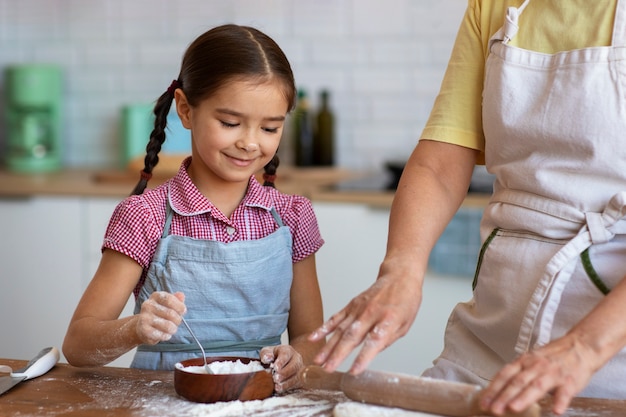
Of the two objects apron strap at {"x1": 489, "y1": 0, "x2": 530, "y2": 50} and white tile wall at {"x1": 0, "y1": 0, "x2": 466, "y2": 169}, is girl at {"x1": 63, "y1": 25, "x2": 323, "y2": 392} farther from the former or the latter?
white tile wall at {"x1": 0, "y1": 0, "x2": 466, "y2": 169}

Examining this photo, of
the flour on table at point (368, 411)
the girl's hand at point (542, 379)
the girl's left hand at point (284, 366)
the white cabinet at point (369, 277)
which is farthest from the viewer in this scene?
the white cabinet at point (369, 277)

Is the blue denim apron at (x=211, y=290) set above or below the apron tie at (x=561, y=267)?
below

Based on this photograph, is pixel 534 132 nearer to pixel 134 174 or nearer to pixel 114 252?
pixel 114 252

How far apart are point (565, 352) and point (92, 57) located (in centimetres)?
297

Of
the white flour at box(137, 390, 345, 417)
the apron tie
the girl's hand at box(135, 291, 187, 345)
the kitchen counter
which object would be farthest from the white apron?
the kitchen counter

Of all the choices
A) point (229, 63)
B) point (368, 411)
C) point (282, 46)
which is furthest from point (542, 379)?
point (282, 46)

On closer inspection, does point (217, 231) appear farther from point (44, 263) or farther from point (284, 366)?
point (44, 263)

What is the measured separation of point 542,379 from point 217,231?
2.28 feet

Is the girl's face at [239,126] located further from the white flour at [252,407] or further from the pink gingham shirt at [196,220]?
the white flour at [252,407]

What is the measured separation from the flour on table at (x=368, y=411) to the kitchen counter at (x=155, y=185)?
1642 millimetres

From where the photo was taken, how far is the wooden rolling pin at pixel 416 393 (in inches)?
42.6

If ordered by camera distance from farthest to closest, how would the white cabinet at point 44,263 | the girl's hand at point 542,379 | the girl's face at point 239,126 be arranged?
the white cabinet at point 44,263 → the girl's face at point 239,126 → the girl's hand at point 542,379

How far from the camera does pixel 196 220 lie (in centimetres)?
153

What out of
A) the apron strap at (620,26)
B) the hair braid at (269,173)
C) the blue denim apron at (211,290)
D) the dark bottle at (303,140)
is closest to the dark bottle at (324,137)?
the dark bottle at (303,140)
